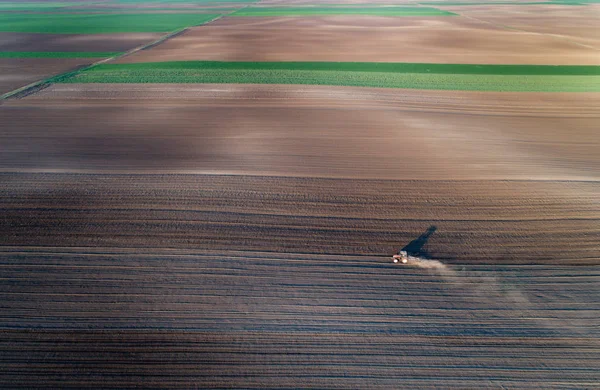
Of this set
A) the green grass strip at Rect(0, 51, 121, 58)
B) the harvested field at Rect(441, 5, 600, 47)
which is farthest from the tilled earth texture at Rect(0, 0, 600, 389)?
the harvested field at Rect(441, 5, 600, 47)

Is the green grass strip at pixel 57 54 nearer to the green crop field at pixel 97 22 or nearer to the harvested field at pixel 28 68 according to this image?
the harvested field at pixel 28 68

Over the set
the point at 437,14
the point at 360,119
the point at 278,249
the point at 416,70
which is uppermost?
the point at 437,14

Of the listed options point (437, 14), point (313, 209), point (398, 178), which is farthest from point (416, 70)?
point (437, 14)

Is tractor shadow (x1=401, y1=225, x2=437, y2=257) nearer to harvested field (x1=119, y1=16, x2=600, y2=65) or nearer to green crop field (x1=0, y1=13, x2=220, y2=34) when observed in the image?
harvested field (x1=119, y1=16, x2=600, y2=65)

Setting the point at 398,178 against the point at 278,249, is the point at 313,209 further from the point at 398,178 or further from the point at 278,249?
the point at 398,178

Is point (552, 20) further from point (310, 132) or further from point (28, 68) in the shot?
point (28, 68)
